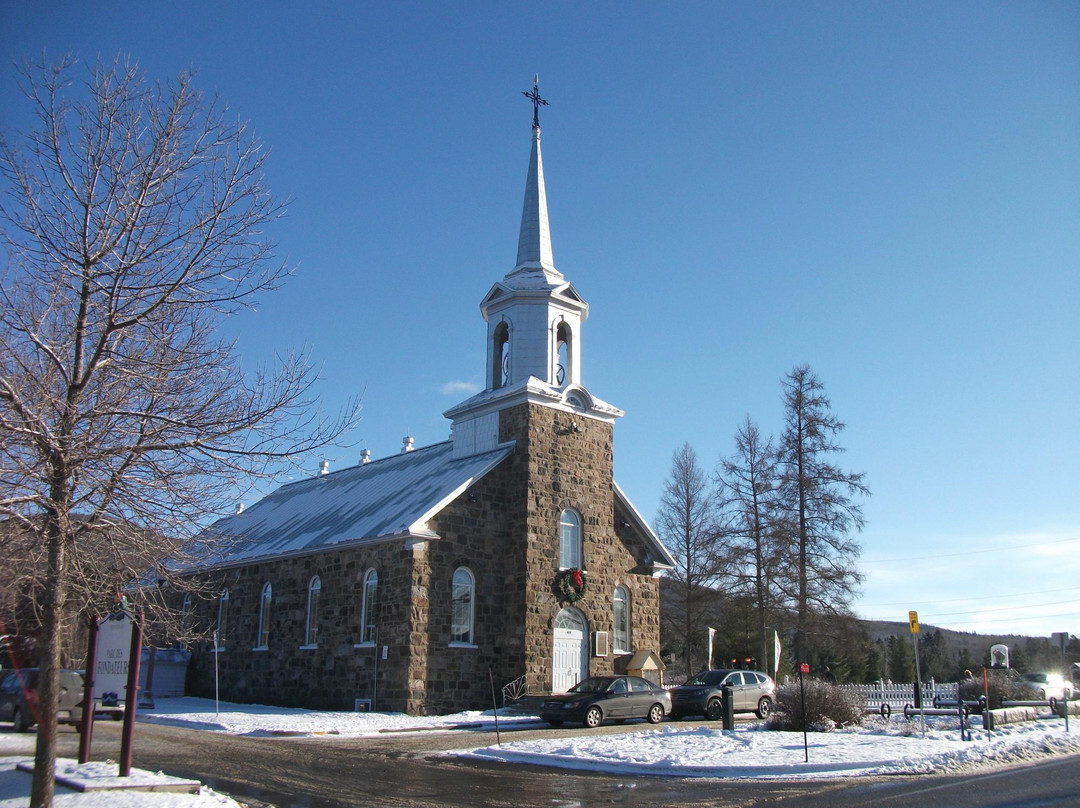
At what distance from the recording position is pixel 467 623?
1061 inches

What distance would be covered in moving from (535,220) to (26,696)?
69.5 feet

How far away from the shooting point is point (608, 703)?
75.1 feet

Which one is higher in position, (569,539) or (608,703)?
(569,539)

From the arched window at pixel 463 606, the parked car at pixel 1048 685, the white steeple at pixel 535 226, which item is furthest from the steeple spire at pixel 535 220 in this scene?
the parked car at pixel 1048 685

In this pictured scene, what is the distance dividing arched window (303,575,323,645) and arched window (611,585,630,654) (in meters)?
9.29

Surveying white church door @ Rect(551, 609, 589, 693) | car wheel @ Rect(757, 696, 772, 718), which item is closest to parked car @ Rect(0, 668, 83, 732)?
white church door @ Rect(551, 609, 589, 693)

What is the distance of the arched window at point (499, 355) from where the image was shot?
31172 millimetres

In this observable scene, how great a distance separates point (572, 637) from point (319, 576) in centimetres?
809

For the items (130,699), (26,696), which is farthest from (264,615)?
(130,699)

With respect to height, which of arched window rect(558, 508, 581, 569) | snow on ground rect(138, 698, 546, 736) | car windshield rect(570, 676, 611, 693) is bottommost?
snow on ground rect(138, 698, 546, 736)

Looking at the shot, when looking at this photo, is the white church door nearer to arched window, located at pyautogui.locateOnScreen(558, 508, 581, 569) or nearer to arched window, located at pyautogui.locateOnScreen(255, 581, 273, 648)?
arched window, located at pyautogui.locateOnScreen(558, 508, 581, 569)

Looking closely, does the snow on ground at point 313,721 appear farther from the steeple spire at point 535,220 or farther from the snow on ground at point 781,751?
the steeple spire at point 535,220

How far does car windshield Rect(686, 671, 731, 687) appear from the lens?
25.5 metres

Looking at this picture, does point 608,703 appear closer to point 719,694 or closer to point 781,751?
point 719,694
